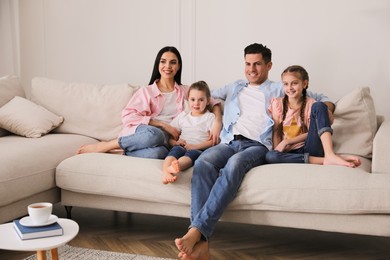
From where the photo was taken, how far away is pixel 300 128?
3141 mm

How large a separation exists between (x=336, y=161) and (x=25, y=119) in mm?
2004

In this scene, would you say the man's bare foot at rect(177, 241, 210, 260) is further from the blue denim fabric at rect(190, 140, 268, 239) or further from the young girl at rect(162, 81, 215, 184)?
the young girl at rect(162, 81, 215, 184)

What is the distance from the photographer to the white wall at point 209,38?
3.86 m

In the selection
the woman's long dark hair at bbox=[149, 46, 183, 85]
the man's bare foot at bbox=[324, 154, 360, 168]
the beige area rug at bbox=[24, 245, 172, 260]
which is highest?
the woman's long dark hair at bbox=[149, 46, 183, 85]

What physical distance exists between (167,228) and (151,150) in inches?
18.8

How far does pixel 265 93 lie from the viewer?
131 inches

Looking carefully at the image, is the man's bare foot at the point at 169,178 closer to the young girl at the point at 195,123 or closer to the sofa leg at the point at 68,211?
the young girl at the point at 195,123

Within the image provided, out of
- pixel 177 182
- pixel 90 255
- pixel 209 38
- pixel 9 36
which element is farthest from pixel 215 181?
pixel 9 36

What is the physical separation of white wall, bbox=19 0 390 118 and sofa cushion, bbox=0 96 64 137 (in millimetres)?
1027

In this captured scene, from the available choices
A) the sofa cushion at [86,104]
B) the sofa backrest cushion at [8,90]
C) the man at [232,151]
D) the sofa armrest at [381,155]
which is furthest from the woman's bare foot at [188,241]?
the sofa backrest cushion at [8,90]

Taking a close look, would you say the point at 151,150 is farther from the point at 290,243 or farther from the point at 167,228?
the point at 290,243

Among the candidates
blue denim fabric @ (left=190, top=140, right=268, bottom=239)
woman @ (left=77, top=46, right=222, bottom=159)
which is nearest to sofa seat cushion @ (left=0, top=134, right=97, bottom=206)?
woman @ (left=77, top=46, right=222, bottom=159)

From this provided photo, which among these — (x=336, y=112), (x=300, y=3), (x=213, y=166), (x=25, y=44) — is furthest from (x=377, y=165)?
(x=25, y=44)

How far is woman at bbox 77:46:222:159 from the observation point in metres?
3.34
